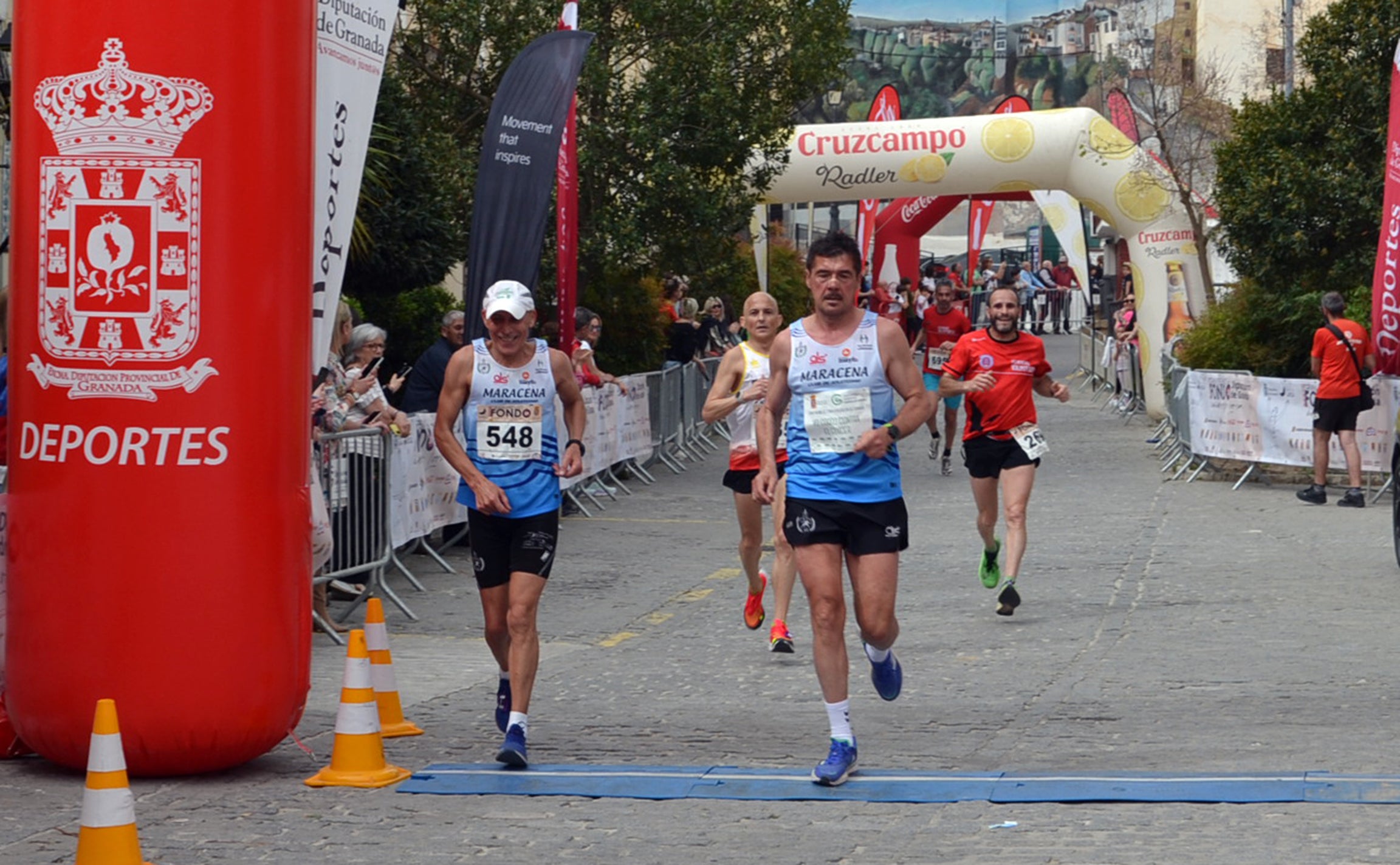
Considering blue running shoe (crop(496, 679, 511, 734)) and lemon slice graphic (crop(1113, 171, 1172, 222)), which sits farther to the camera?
lemon slice graphic (crop(1113, 171, 1172, 222))

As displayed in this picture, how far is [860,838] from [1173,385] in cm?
1661

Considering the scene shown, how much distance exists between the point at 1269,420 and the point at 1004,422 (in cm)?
815

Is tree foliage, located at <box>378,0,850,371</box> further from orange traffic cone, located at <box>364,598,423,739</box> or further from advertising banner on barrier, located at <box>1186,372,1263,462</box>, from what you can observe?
orange traffic cone, located at <box>364,598,423,739</box>

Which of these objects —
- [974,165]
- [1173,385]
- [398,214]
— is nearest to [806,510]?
[398,214]

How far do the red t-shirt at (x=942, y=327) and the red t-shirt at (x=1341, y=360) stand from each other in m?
4.35

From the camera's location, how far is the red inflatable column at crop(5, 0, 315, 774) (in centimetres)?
694

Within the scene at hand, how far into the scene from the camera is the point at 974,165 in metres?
27.3

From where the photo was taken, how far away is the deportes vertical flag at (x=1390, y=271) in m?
17.8

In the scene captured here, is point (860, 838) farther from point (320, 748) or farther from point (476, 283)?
point (476, 283)

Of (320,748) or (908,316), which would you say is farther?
(908,316)

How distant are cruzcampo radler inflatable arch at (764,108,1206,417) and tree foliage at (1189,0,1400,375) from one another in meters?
3.35

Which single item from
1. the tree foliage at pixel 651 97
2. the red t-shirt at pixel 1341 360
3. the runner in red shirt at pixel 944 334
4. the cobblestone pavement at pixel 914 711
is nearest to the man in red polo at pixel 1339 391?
the red t-shirt at pixel 1341 360

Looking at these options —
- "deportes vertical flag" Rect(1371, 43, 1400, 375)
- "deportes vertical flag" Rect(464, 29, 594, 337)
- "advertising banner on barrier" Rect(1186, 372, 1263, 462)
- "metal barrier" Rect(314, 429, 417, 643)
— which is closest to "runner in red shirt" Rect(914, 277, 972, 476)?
"advertising banner on barrier" Rect(1186, 372, 1263, 462)

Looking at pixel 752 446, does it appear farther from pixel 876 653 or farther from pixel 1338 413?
pixel 1338 413
